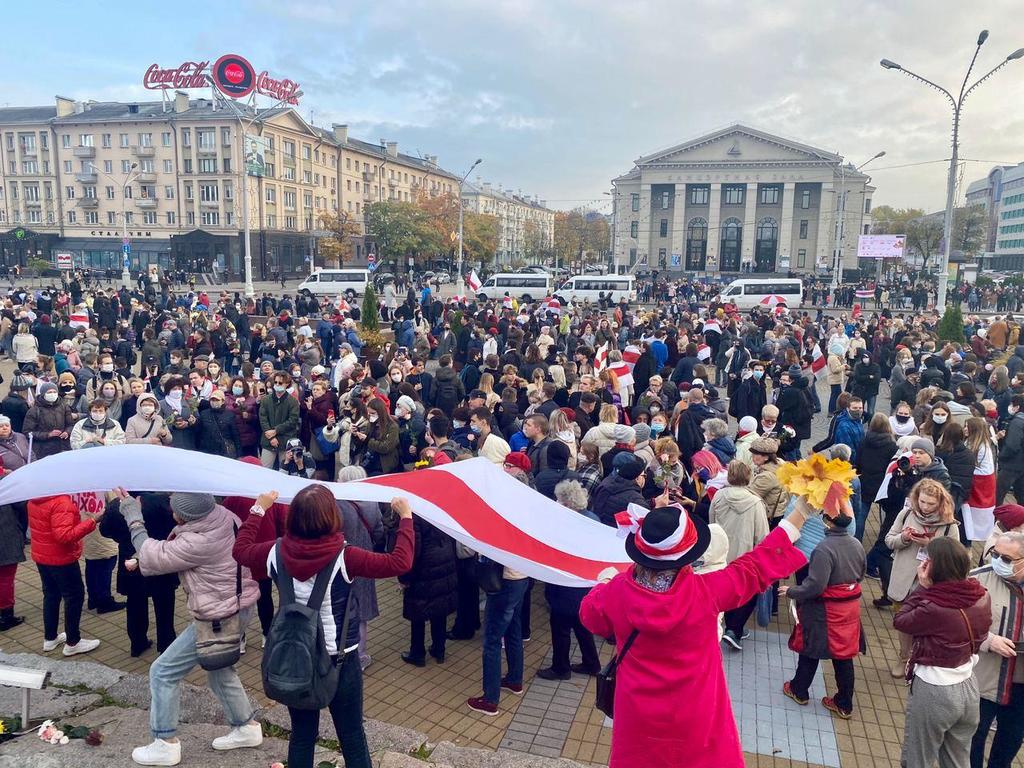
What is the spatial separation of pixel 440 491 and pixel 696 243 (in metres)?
79.8

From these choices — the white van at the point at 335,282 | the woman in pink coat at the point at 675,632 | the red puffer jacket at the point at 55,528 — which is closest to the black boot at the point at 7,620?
the red puffer jacket at the point at 55,528

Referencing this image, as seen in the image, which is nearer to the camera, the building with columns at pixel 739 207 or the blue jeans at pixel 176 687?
the blue jeans at pixel 176 687

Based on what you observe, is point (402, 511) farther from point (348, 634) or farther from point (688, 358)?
point (688, 358)

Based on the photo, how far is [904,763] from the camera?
4277 millimetres

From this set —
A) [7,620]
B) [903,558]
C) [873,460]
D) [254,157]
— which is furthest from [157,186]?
[903,558]

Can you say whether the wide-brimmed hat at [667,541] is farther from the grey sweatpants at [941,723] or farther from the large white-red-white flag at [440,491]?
the grey sweatpants at [941,723]

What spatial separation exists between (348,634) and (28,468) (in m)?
2.69

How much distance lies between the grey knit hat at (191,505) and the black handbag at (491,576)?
73.6 inches

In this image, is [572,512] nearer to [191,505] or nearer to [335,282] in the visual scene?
[191,505]

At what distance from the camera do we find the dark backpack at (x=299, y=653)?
3.51m

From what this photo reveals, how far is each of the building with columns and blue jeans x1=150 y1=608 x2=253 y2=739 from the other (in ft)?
238

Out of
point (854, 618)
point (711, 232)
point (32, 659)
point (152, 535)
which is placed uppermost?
point (711, 232)

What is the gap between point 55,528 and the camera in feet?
18.8

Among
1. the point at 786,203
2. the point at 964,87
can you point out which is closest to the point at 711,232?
the point at 786,203
